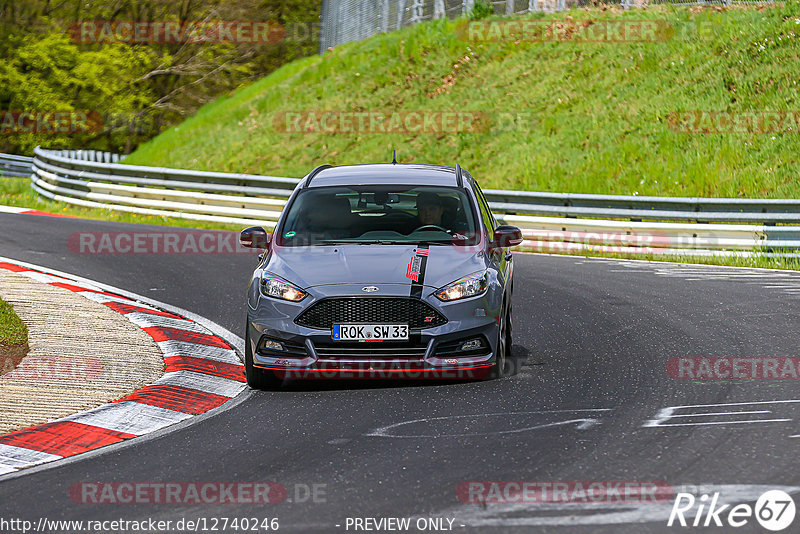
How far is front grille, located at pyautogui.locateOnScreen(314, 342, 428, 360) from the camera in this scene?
828cm

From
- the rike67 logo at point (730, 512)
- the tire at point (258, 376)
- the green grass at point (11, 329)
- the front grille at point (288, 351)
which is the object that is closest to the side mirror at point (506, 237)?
the front grille at point (288, 351)

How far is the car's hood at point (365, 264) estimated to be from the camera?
8.44 m

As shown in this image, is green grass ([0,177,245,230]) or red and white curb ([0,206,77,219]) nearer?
green grass ([0,177,245,230])

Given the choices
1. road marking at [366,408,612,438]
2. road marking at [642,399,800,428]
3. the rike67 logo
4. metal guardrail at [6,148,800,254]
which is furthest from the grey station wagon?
metal guardrail at [6,148,800,254]

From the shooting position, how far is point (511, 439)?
6.84 m

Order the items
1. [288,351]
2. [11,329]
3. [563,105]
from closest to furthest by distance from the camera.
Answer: [288,351] < [11,329] < [563,105]

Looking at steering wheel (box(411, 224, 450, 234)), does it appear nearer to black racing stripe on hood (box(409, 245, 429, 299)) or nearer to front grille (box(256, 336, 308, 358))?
black racing stripe on hood (box(409, 245, 429, 299))

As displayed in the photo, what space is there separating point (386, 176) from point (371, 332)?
7.15ft

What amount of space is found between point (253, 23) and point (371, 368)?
43.5 m

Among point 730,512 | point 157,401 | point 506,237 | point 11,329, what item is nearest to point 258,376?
point 157,401

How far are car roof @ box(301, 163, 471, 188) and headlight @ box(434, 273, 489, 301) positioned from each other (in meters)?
1.46

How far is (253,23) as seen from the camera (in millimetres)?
49812

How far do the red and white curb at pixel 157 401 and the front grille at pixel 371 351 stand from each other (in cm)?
85

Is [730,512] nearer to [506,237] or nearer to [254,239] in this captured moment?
[506,237]
